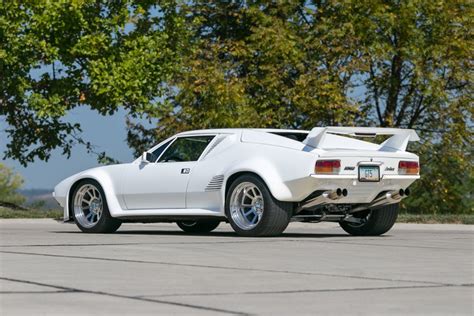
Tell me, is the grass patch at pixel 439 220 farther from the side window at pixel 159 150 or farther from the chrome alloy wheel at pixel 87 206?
the chrome alloy wheel at pixel 87 206

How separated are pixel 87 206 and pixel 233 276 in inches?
308

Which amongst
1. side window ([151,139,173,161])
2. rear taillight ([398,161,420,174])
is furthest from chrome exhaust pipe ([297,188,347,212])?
side window ([151,139,173,161])

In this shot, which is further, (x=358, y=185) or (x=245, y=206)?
(x=245, y=206)

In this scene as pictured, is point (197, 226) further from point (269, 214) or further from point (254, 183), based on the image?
point (269, 214)

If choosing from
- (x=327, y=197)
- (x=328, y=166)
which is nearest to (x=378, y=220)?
(x=327, y=197)

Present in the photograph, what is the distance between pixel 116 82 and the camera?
99.1ft

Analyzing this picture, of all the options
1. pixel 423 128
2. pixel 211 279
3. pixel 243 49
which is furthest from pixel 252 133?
pixel 423 128

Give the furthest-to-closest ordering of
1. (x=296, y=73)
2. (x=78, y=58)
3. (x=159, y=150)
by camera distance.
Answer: (x=296, y=73), (x=78, y=58), (x=159, y=150)

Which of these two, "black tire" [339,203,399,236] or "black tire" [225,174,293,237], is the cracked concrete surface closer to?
"black tire" [225,174,293,237]

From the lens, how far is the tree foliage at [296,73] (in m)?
32.9

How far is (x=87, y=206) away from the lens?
16516 mm

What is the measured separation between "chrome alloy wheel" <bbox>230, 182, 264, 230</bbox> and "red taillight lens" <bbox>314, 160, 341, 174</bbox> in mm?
924

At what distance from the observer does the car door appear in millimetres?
15633

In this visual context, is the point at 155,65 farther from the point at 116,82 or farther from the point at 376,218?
the point at 376,218
